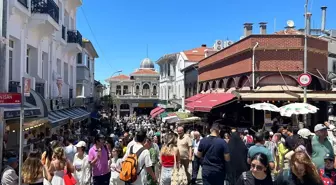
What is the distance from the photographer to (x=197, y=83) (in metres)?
37.1

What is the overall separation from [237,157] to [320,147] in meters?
1.60

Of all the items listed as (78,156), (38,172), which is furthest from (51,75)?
(38,172)

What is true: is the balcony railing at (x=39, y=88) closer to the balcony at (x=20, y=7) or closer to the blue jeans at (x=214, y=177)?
the balcony at (x=20, y=7)

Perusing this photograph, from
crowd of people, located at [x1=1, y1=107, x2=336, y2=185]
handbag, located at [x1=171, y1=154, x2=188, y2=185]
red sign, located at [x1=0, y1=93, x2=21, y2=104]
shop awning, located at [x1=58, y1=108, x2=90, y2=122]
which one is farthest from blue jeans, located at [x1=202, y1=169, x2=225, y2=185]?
shop awning, located at [x1=58, y1=108, x2=90, y2=122]

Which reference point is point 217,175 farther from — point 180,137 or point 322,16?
point 322,16

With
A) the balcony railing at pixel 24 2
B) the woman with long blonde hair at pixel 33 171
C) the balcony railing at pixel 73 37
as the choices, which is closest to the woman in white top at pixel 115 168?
the woman with long blonde hair at pixel 33 171

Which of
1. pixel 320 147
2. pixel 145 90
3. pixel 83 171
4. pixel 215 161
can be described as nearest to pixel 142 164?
pixel 215 161

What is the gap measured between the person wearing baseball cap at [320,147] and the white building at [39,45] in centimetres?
932

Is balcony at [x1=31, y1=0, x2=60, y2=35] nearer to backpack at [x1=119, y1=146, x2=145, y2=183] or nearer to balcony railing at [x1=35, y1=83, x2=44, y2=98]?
balcony railing at [x1=35, y1=83, x2=44, y2=98]

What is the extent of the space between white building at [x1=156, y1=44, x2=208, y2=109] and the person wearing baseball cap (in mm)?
34433

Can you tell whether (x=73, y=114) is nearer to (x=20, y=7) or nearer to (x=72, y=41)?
(x=72, y=41)

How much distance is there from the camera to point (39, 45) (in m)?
17.4

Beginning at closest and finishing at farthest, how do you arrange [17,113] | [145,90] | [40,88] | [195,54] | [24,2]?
1. [17,113]
2. [24,2]
3. [40,88]
4. [195,54]
5. [145,90]

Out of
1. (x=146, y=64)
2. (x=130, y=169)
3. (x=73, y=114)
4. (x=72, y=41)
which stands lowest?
(x=130, y=169)
